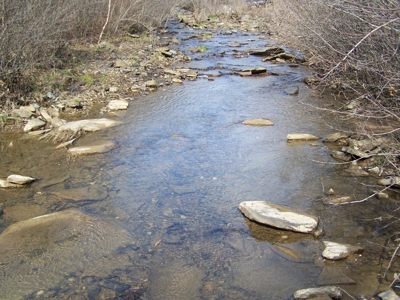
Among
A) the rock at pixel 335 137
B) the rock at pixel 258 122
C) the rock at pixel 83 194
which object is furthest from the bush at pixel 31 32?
the rock at pixel 335 137

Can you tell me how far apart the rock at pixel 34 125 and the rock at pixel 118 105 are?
1.35 meters

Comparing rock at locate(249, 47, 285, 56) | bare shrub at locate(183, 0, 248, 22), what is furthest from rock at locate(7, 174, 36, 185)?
bare shrub at locate(183, 0, 248, 22)

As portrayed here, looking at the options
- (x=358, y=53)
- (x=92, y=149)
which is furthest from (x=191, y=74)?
(x=92, y=149)

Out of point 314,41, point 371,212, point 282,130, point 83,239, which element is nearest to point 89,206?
point 83,239

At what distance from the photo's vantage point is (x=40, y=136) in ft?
20.6

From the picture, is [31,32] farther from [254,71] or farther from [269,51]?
[269,51]

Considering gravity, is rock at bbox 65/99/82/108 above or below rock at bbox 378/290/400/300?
above

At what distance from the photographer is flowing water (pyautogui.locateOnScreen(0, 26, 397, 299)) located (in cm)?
331

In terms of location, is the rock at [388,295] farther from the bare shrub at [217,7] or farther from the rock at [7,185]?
the bare shrub at [217,7]

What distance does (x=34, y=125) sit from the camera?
6.46 meters

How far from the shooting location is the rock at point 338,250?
352cm

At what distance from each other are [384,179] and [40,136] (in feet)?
15.9

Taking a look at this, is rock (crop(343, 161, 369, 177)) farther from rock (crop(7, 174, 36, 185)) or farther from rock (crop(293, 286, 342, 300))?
rock (crop(7, 174, 36, 185))

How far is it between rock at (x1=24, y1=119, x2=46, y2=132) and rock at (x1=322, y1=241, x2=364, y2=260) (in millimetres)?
4787
